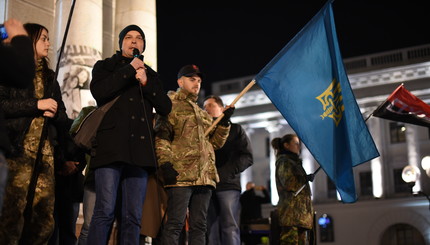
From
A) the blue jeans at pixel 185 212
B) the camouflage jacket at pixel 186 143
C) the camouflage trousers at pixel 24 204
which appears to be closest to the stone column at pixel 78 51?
the camouflage jacket at pixel 186 143

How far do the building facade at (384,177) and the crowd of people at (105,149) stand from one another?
33873mm

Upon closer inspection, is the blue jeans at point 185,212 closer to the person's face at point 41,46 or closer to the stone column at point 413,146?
the person's face at point 41,46

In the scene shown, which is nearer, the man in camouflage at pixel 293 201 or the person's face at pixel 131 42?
the person's face at pixel 131 42

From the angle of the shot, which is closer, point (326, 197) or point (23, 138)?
point (23, 138)

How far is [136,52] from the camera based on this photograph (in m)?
4.98

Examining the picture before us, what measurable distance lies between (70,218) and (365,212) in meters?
37.0

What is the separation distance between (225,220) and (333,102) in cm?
181

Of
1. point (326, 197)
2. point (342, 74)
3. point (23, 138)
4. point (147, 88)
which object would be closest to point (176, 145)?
point (147, 88)

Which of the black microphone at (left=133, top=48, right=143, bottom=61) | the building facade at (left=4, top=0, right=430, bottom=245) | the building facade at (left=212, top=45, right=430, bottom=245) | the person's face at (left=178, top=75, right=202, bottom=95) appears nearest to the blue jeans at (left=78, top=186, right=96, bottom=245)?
the person's face at (left=178, top=75, right=202, bottom=95)

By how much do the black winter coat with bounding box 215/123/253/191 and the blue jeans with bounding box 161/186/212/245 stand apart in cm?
138

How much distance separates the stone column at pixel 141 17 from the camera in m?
9.55

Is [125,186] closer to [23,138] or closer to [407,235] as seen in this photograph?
[23,138]

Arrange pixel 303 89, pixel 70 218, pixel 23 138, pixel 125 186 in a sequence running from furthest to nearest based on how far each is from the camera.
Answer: pixel 303 89, pixel 70 218, pixel 125 186, pixel 23 138

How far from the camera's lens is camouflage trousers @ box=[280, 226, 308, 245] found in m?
7.80
